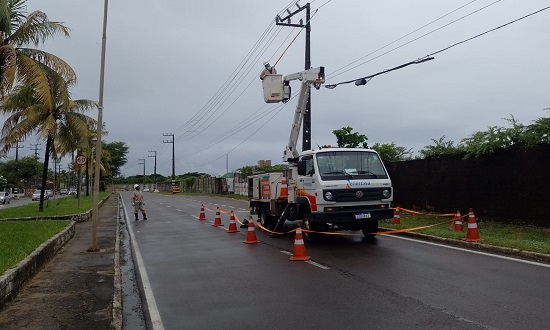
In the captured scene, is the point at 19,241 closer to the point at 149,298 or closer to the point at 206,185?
Answer: the point at 149,298

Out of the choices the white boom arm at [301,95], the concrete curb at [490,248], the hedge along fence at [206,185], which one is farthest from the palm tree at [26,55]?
the hedge along fence at [206,185]

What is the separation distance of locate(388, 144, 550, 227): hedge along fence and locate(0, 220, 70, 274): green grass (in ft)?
41.8

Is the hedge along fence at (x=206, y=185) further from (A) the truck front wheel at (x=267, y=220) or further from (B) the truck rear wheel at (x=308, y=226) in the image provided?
(B) the truck rear wheel at (x=308, y=226)

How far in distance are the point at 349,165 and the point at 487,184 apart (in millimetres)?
5641

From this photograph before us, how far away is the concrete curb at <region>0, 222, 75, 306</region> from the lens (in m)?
7.02

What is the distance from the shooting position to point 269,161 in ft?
190

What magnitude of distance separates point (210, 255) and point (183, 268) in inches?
65.1

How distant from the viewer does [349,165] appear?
12734 mm

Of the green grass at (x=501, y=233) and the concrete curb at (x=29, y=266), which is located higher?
the green grass at (x=501, y=233)

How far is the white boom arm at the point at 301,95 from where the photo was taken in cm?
1495

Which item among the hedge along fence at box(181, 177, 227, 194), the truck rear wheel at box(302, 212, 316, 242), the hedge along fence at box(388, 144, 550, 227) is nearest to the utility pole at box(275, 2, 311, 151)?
the hedge along fence at box(388, 144, 550, 227)

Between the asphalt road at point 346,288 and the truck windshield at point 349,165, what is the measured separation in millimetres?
1738

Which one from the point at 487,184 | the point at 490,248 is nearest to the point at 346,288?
the point at 490,248

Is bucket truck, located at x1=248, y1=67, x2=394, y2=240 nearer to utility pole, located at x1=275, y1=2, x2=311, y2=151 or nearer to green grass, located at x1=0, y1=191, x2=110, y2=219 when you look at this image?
utility pole, located at x1=275, y1=2, x2=311, y2=151
